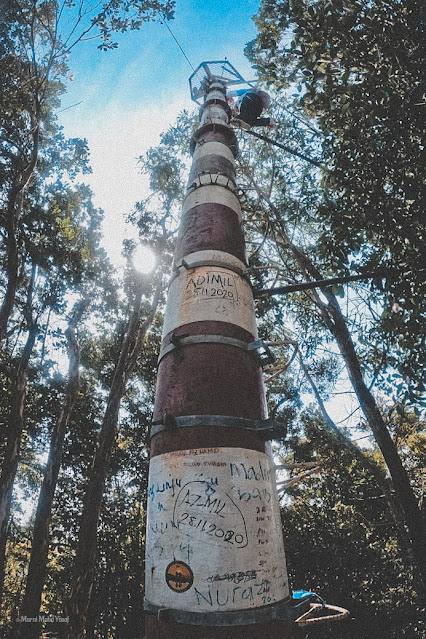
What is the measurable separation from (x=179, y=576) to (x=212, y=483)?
19.2 inches

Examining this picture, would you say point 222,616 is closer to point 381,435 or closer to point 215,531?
point 215,531

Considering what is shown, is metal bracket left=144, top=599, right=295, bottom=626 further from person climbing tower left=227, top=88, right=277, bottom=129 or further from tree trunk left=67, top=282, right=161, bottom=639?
tree trunk left=67, top=282, right=161, bottom=639

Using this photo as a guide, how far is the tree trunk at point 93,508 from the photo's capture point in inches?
338

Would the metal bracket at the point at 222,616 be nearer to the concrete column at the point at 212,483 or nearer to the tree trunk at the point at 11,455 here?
the concrete column at the point at 212,483

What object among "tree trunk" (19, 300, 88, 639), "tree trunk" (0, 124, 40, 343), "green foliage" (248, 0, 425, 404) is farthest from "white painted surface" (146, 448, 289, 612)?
"tree trunk" (0, 124, 40, 343)

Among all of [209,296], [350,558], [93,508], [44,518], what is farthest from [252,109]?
[350,558]

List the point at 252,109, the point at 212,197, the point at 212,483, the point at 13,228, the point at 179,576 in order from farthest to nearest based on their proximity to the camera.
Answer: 1. the point at 13,228
2. the point at 252,109
3. the point at 212,197
4. the point at 212,483
5. the point at 179,576

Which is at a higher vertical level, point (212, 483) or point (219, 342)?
point (219, 342)

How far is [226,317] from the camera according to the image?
2967 mm

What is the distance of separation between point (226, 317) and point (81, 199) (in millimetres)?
16018

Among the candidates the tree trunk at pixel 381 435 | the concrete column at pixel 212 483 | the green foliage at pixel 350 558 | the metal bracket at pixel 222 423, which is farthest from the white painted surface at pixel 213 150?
the green foliage at pixel 350 558

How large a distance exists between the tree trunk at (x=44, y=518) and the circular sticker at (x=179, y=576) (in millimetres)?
9897

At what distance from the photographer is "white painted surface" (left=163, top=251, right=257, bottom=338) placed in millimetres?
3016

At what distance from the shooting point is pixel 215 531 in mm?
1994
